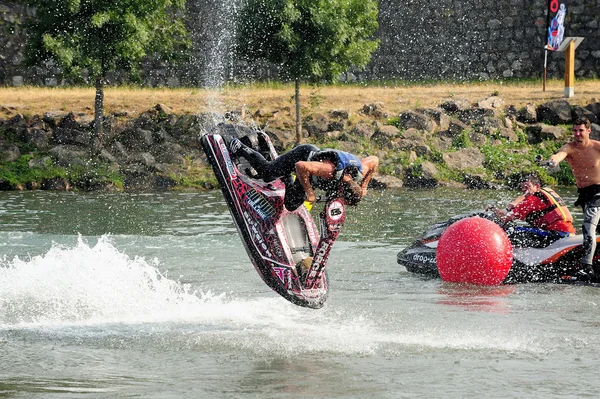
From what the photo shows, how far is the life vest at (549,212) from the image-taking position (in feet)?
44.5

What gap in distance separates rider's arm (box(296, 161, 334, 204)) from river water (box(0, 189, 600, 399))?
4.92 ft

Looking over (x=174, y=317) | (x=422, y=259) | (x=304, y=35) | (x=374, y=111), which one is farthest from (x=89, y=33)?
(x=174, y=317)

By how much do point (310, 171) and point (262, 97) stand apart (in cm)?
2096

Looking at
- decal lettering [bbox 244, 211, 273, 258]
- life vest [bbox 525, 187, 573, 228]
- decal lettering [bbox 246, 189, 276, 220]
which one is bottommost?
life vest [bbox 525, 187, 573, 228]

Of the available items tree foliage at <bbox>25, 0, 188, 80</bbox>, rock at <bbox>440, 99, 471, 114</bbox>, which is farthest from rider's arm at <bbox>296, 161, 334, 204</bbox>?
rock at <bbox>440, 99, 471, 114</bbox>

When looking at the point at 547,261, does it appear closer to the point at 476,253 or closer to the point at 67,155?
the point at 476,253

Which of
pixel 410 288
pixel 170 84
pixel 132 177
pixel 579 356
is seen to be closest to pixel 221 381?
pixel 579 356

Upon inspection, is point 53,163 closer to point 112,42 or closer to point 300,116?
point 112,42

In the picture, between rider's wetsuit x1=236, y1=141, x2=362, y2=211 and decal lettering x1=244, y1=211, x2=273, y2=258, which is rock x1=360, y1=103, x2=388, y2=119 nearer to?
rider's wetsuit x1=236, y1=141, x2=362, y2=211

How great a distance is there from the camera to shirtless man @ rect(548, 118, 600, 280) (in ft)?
42.8

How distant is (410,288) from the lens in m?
13.2

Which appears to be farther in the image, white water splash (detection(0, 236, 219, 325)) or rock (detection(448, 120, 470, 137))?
rock (detection(448, 120, 470, 137))

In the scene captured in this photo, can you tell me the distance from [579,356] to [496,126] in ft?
65.0

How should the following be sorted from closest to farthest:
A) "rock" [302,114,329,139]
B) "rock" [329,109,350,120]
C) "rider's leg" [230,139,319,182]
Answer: "rider's leg" [230,139,319,182]
"rock" [302,114,329,139]
"rock" [329,109,350,120]
